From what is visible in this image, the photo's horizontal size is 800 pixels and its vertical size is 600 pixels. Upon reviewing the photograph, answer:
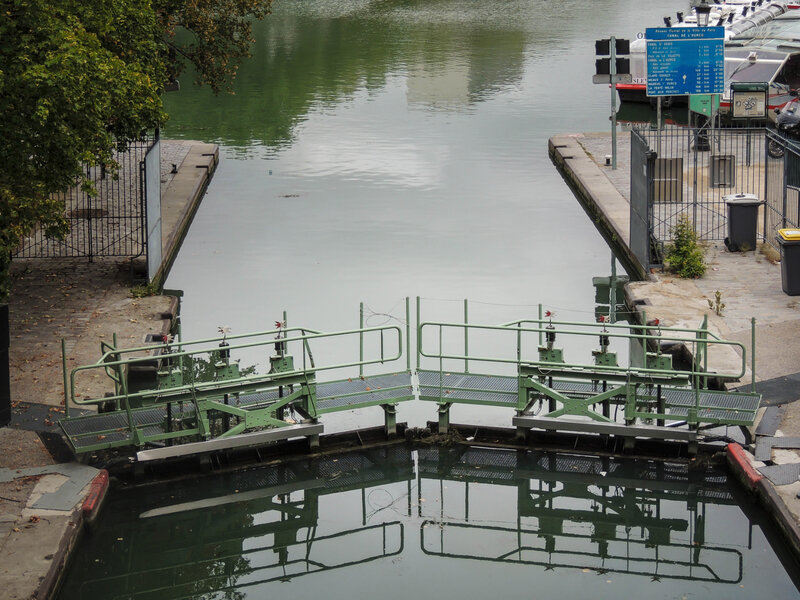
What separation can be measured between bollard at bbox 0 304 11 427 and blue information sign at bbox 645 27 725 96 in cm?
1697

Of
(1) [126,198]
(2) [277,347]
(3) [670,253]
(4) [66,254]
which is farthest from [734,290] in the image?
(1) [126,198]

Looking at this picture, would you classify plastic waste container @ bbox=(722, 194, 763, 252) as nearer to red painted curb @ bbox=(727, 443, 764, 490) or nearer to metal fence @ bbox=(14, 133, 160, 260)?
red painted curb @ bbox=(727, 443, 764, 490)

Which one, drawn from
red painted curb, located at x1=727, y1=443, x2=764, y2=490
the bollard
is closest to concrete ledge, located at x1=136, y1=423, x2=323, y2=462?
the bollard

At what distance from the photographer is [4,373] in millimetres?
15227

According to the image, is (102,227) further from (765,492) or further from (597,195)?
(765,492)

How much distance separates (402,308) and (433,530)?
25.8 ft

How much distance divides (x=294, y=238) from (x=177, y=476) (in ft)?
39.8

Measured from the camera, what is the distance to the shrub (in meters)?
21.2

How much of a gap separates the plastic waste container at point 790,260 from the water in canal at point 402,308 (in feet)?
10.5

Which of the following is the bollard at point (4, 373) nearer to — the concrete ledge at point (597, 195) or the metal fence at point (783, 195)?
the concrete ledge at point (597, 195)

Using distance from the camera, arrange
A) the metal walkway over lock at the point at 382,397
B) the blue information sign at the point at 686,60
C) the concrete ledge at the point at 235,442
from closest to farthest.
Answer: the concrete ledge at the point at 235,442
the metal walkway over lock at the point at 382,397
the blue information sign at the point at 686,60

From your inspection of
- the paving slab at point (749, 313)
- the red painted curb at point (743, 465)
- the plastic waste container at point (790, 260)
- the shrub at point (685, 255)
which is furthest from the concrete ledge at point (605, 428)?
the shrub at point (685, 255)

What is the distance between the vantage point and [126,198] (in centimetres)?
2828

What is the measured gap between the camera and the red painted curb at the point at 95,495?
13.5m
